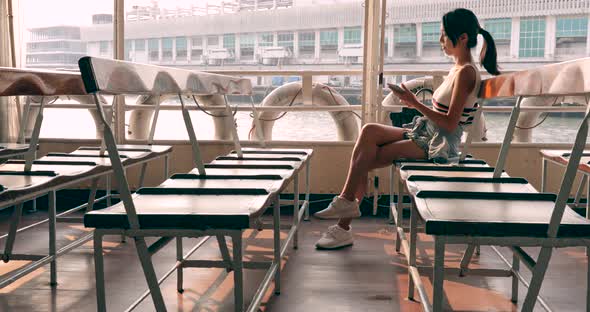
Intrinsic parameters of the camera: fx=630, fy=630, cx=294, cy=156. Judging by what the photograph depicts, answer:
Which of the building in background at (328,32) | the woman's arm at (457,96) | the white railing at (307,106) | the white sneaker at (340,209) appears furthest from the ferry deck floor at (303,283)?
the building in background at (328,32)

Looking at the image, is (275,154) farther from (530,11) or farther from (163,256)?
(530,11)

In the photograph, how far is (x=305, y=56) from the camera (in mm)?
25719

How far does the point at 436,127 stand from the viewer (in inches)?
98.3

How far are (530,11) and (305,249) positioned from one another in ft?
57.6

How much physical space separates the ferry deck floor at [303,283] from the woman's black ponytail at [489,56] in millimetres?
790

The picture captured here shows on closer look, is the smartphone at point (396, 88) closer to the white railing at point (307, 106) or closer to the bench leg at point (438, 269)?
the bench leg at point (438, 269)

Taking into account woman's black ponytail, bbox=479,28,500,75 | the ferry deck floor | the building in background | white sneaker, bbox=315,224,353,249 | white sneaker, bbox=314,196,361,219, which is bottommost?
the ferry deck floor

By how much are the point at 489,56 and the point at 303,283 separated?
114 centimetres

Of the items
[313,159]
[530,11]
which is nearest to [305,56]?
[530,11]

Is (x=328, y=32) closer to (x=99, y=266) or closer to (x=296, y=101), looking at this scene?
(x=296, y=101)

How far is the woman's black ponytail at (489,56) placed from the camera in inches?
97.2

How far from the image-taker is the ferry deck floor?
1998 mm

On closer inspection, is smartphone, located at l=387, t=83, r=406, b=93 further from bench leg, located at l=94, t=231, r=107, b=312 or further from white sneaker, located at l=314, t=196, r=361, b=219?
bench leg, located at l=94, t=231, r=107, b=312

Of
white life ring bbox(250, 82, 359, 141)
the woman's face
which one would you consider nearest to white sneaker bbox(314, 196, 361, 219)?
the woman's face
